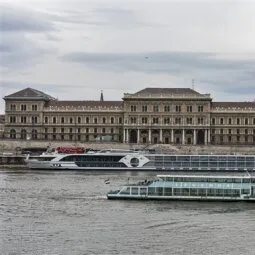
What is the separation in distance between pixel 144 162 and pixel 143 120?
4159 centimetres

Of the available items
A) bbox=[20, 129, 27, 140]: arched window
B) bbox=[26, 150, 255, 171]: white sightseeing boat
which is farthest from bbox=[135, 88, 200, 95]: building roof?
bbox=[26, 150, 255, 171]: white sightseeing boat

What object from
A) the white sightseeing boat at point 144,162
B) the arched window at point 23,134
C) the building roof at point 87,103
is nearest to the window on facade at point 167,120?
the building roof at point 87,103

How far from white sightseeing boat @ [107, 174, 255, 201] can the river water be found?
107 centimetres

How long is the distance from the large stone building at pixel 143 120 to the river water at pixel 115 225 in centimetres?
6996

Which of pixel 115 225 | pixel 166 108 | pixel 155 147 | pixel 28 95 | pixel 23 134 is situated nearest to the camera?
pixel 115 225

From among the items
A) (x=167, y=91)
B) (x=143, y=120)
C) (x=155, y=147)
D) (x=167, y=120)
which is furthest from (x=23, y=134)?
(x=155, y=147)

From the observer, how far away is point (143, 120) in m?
125

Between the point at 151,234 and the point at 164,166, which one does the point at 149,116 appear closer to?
the point at 164,166

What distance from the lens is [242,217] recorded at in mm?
41344

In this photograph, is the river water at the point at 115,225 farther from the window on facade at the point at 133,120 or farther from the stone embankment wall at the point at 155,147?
the window on facade at the point at 133,120

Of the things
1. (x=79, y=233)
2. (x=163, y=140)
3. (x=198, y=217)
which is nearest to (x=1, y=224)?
(x=79, y=233)

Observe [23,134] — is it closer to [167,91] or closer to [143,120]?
[143,120]

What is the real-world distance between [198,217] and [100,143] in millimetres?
73834

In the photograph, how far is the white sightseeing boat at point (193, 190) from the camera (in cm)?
4866
